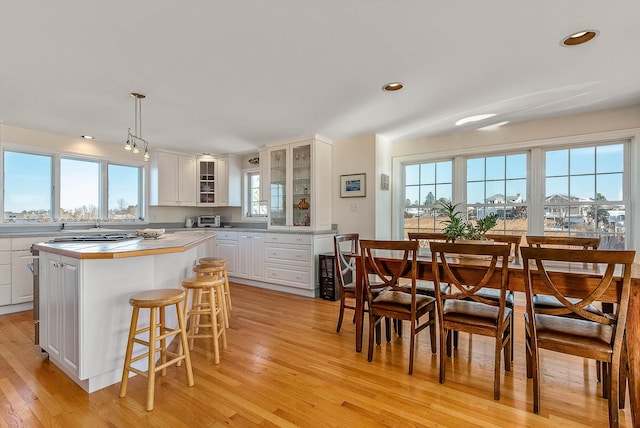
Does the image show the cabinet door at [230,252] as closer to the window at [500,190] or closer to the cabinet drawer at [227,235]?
the cabinet drawer at [227,235]

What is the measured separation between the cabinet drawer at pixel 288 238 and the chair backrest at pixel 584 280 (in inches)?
110

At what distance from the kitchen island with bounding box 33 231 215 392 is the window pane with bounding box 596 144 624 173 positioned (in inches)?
170

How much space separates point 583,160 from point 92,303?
483 cm

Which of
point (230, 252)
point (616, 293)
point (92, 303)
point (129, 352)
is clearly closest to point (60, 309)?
point (92, 303)

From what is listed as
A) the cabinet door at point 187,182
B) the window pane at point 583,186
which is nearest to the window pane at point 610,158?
the window pane at point 583,186

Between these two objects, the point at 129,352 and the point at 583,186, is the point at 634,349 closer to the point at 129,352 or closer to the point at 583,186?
the point at 583,186

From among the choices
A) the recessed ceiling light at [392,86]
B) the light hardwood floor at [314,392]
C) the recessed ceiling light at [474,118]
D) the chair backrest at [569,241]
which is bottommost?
the light hardwood floor at [314,392]

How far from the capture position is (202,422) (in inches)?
67.1

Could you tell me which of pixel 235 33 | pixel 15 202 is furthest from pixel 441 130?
pixel 15 202

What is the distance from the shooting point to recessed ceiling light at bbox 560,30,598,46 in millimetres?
1960

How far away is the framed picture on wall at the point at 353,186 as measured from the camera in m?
4.50

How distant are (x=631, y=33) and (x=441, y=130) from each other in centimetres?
220

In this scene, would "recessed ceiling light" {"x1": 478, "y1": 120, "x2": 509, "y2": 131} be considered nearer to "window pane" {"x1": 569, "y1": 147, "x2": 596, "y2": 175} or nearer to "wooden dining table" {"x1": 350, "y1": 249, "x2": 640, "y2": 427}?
"window pane" {"x1": 569, "y1": 147, "x2": 596, "y2": 175}

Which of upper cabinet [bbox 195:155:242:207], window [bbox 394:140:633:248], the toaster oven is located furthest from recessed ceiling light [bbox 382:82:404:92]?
the toaster oven
